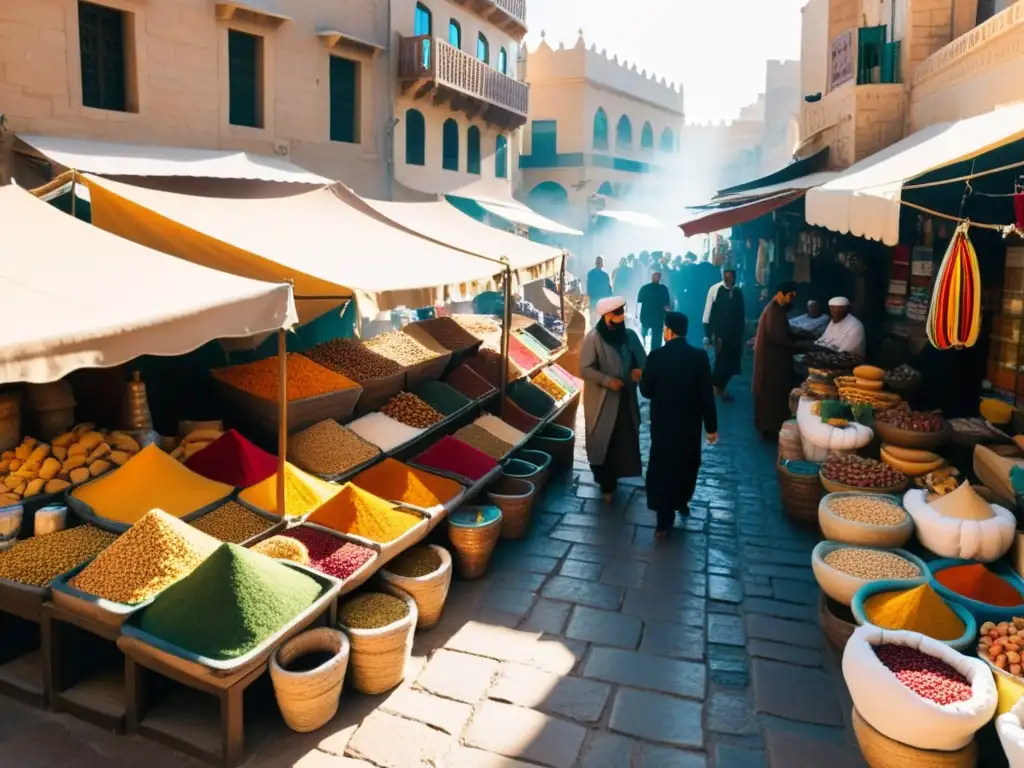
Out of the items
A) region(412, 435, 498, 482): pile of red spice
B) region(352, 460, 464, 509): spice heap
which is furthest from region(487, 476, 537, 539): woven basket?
region(352, 460, 464, 509): spice heap

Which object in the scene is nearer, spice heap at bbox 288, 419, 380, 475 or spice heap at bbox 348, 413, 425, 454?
spice heap at bbox 288, 419, 380, 475

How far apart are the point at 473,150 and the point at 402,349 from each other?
13740 millimetres

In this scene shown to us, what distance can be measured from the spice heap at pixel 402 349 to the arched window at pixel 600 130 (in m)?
23.9

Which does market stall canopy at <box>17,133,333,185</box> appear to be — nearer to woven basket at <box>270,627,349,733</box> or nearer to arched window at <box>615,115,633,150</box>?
woven basket at <box>270,627,349,733</box>

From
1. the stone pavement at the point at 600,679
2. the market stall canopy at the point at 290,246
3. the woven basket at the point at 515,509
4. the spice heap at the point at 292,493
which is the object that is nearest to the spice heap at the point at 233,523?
the spice heap at the point at 292,493

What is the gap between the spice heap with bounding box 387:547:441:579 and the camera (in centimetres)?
427

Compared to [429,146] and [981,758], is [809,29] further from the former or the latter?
[981,758]

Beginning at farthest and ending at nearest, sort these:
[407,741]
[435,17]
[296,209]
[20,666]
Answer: [435,17]
[296,209]
[20,666]
[407,741]

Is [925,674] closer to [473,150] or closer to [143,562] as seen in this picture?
[143,562]

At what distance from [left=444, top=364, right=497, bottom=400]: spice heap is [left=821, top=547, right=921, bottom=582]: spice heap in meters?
3.32

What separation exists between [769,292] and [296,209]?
9.77 meters

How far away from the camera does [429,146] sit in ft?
55.9

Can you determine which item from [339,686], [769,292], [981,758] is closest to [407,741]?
[339,686]

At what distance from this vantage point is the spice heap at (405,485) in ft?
15.6
